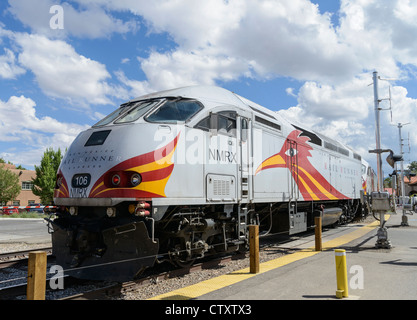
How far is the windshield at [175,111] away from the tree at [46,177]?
40731 millimetres

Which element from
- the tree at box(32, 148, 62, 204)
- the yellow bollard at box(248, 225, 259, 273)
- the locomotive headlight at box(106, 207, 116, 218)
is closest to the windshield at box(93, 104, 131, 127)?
the locomotive headlight at box(106, 207, 116, 218)

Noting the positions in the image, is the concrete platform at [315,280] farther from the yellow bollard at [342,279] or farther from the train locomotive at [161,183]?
the train locomotive at [161,183]

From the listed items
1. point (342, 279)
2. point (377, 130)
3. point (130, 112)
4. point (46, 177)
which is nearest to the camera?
point (342, 279)

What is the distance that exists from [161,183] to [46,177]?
1667 inches

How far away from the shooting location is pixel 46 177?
4391 centimetres

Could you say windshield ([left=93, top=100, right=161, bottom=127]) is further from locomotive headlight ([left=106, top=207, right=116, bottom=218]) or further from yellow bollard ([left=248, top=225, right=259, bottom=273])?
yellow bollard ([left=248, top=225, right=259, bottom=273])

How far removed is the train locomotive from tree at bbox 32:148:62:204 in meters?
40.1

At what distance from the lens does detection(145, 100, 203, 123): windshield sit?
6.77 metres

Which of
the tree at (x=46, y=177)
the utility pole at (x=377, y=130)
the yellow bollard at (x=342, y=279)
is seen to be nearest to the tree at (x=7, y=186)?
the tree at (x=46, y=177)

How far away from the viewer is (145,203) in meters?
5.82

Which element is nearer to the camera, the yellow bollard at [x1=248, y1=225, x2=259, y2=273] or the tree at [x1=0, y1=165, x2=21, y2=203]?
the yellow bollard at [x1=248, y1=225, x2=259, y2=273]

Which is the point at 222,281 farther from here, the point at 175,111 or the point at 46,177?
the point at 46,177

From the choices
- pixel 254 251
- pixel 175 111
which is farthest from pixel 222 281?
pixel 175 111

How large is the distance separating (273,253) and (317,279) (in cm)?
316
